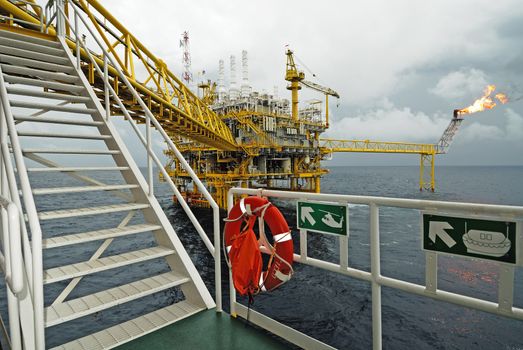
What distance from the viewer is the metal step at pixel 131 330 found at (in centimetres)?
301

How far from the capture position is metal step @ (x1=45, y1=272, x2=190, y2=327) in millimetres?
2973

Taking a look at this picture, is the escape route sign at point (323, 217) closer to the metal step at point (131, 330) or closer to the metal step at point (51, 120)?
the metal step at point (131, 330)

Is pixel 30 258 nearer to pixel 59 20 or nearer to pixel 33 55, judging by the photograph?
pixel 33 55

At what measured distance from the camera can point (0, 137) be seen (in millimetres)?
3297

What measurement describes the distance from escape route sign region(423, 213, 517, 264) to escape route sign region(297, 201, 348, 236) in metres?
0.71

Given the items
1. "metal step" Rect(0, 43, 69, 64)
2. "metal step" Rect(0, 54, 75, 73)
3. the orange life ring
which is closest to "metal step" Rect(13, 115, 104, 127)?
"metal step" Rect(0, 54, 75, 73)

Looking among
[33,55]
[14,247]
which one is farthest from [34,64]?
[14,247]

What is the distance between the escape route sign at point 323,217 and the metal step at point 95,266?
2.00 metres

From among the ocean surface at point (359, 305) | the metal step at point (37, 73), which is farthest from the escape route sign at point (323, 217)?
the ocean surface at point (359, 305)

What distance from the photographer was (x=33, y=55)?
5883mm

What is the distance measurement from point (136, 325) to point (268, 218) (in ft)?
6.48

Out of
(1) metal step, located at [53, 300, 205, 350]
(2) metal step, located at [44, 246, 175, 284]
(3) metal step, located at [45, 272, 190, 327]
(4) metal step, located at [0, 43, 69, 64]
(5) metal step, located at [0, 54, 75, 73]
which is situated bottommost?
(1) metal step, located at [53, 300, 205, 350]

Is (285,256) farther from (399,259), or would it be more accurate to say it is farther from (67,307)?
(399,259)

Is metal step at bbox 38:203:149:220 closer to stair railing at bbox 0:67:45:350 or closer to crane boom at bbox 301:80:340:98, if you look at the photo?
stair railing at bbox 0:67:45:350
